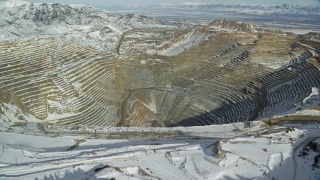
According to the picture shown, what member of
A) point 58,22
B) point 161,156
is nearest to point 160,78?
point 161,156

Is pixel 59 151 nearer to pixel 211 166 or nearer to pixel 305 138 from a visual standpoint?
pixel 211 166

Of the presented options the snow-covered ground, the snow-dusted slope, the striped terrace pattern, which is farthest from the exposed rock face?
the snow-covered ground

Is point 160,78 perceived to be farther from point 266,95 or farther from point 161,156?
point 161,156

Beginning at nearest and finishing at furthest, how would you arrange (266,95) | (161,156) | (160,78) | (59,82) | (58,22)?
(161,156) < (266,95) < (59,82) < (160,78) < (58,22)

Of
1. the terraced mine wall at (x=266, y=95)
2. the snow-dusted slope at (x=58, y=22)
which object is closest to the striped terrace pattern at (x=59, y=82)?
the terraced mine wall at (x=266, y=95)

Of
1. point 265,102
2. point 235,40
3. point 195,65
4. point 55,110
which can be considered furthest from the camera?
point 235,40

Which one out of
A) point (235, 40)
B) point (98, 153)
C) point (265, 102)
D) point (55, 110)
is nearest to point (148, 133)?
point (98, 153)
